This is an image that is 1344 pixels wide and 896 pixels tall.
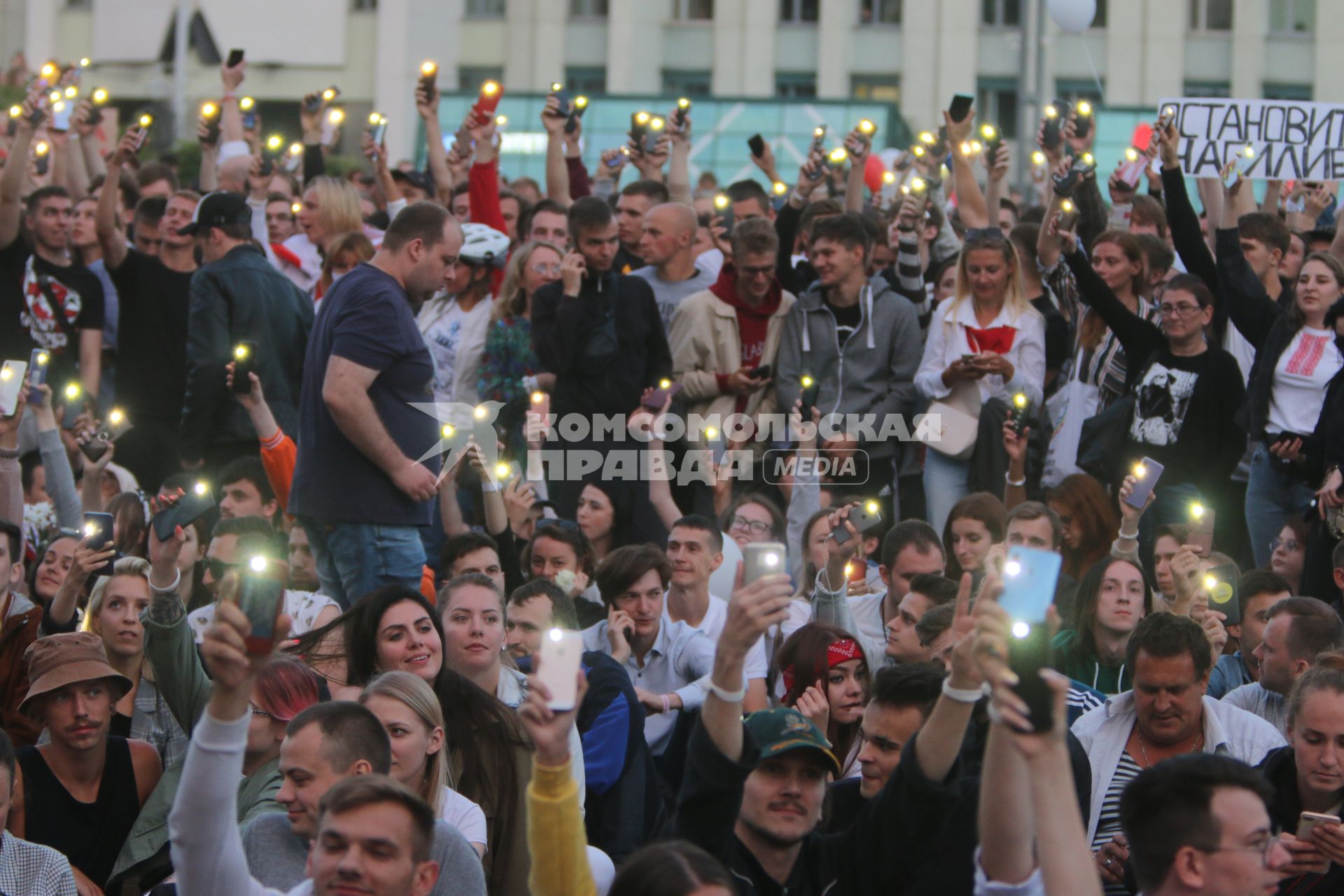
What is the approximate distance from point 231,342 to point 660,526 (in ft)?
7.87

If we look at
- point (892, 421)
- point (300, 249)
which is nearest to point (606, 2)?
Result: point (300, 249)

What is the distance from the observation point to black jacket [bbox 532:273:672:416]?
9461 millimetres

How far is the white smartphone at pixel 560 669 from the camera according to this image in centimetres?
396

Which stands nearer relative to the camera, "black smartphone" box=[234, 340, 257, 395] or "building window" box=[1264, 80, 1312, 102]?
"black smartphone" box=[234, 340, 257, 395]

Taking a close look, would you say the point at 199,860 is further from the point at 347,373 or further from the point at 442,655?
the point at 347,373

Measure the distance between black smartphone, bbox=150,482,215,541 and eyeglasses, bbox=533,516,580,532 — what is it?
1.78 meters

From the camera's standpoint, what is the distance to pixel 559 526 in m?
8.39

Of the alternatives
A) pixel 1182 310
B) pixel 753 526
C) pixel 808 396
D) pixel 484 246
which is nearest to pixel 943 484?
pixel 808 396

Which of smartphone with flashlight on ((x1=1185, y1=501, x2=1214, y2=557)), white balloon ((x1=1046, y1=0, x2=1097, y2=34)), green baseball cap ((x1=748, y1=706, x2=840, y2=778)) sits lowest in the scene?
green baseball cap ((x1=748, y1=706, x2=840, y2=778))

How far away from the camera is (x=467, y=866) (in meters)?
4.64

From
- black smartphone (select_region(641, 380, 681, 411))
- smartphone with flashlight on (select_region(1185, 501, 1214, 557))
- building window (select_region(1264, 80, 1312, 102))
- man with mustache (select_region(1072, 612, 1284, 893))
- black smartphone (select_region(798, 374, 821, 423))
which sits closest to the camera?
man with mustache (select_region(1072, 612, 1284, 893))

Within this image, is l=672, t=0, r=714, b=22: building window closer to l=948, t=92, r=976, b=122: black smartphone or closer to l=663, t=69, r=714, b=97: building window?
l=663, t=69, r=714, b=97: building window

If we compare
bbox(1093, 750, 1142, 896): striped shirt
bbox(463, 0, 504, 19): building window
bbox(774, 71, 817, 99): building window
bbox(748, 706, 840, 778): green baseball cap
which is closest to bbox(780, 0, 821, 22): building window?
bbox(774, 71, 817, 99): building window

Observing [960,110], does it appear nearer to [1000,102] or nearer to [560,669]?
[560,669]
